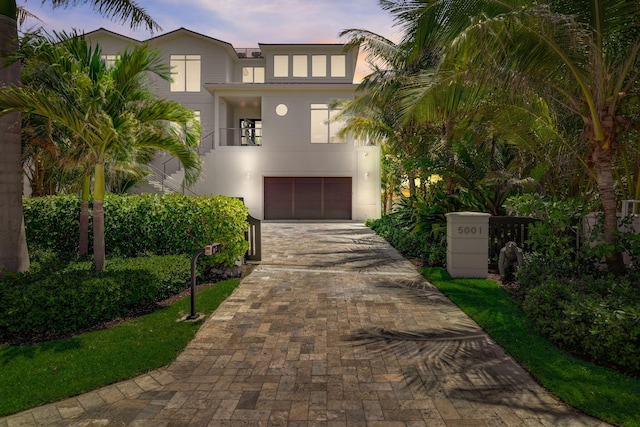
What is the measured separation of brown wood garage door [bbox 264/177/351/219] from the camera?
74.6 ft

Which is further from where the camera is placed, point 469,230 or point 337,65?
point 337,65

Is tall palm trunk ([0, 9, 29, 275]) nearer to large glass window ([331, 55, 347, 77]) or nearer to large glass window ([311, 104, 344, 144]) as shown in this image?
large glass window ([311, 104, 344, 144])

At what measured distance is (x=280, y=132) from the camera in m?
21.9

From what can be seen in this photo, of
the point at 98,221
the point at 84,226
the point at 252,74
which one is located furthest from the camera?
the point at 252,74

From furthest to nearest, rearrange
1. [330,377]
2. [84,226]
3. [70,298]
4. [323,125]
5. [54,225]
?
[323,125]
[54,225]
[84,226]
[70,298]
[330,377]

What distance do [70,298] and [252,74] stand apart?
22264 mm

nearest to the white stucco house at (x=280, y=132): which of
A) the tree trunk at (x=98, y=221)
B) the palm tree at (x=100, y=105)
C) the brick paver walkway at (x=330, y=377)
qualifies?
the palm tree at (x=100, y=105)

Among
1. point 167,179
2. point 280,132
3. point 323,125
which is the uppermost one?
point 323,125

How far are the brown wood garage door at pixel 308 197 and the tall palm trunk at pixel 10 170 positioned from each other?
16614 mm

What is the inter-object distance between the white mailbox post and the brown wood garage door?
14.9 metres

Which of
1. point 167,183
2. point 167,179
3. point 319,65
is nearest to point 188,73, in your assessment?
point 167,179

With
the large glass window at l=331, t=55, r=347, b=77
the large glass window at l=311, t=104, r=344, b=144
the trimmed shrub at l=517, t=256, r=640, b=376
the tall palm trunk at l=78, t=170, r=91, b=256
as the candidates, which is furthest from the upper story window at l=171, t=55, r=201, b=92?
the trimmed shrub at l=517, t=256, r=640, b=376

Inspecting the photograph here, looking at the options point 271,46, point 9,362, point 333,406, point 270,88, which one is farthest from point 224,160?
point 333,406

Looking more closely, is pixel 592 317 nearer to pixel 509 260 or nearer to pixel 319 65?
pixel 509 260
